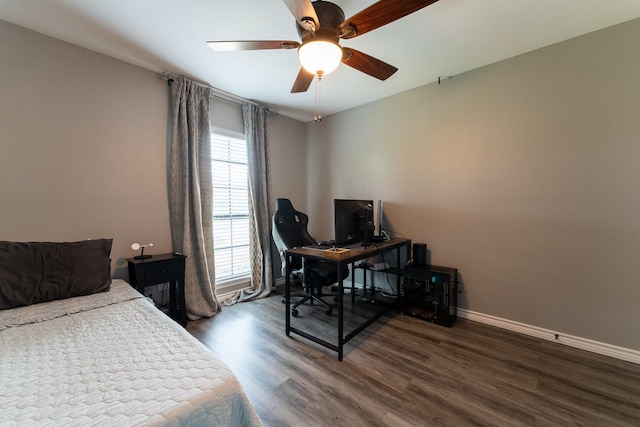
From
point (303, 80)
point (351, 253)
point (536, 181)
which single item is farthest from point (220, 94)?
point (536, 181)

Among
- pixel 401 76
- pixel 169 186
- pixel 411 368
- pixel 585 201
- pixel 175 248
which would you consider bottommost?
pixel 411 368

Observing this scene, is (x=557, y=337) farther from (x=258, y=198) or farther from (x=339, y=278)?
(x=258, y=198)

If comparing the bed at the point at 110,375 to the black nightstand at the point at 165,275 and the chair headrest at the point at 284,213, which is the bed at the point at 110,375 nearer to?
the black nightstand at the point at 165,275

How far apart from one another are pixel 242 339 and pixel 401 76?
320 cm

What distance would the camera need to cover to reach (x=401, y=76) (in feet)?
8.94

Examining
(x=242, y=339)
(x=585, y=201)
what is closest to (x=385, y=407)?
(x=242, y=339)

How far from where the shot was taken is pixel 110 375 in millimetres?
981

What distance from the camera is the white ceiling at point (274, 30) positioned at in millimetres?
1756

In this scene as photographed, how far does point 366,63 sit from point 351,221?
4.59ft

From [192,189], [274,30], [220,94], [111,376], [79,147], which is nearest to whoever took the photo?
[111,376]

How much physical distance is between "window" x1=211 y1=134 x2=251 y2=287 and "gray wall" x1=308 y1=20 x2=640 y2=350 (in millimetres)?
2017

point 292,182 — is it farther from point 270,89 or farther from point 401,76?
point 401,76

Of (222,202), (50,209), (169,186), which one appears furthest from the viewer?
(222,202)

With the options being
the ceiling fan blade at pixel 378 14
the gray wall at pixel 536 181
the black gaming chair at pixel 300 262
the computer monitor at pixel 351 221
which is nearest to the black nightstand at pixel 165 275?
the black gaming chair at pixel 300 262
